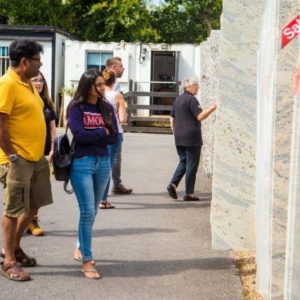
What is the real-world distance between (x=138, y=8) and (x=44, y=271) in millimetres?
27620

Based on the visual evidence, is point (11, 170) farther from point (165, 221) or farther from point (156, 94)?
point (156, 94)

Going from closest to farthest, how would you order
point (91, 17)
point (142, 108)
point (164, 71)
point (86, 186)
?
point (86, 186) → point (142, 108) → point (164, 71) → point (91, 17)

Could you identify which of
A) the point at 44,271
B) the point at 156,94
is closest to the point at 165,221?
the point at 44,271

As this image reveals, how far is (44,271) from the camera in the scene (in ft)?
21.4

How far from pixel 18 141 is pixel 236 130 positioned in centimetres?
221

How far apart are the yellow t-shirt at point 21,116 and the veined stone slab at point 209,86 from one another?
5.29m

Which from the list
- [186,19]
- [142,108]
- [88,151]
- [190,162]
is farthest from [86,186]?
[186,19]

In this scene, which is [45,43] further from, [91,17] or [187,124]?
[187,124]

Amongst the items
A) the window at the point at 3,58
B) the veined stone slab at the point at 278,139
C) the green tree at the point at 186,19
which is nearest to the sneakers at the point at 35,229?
the veined stone slab at the point at 278,139

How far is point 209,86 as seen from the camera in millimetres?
12383

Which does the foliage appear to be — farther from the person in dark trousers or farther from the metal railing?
the person in dark trousers

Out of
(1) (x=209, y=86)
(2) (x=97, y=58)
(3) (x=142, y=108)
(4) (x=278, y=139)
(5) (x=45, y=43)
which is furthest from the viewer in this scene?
(2) (x=97, y=58)

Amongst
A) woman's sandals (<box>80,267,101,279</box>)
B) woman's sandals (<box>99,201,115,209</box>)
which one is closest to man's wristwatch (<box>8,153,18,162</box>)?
woman's sandals (<box>80,267,101,279</box>)

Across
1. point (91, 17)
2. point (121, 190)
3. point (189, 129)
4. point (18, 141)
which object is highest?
point (91, 17)
